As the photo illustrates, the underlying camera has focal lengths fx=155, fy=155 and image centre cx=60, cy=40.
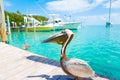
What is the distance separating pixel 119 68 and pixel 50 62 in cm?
459

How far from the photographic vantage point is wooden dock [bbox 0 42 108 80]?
3779 mm

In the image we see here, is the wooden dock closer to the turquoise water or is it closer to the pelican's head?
the pelican's head

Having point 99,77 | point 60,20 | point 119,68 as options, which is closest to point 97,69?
point 119,68

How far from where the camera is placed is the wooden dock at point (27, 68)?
3779 mm

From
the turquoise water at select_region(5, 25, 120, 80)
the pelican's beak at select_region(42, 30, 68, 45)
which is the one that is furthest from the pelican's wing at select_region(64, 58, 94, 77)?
the turquoise water at select_region(5, 25, 120, 80)

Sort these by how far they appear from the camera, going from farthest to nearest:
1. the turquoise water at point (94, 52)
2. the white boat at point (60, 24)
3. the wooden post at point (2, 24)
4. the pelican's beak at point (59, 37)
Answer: the white boat at point (60, 24) < the wooden post at point (2, 24) < the turquoise water at point (94, 52) < the pelican's beak at point (59, 37)

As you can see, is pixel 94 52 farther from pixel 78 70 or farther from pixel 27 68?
pixel 78 70

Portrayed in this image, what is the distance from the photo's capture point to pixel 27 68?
4.34 meters

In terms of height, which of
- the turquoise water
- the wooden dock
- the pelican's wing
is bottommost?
the turquoise water

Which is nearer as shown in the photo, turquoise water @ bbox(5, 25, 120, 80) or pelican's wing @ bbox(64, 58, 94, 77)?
pelican's wing @ bbox(64, 58, 94, 77)

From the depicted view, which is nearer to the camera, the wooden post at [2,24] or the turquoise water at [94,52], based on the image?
the turquoise water at [94,52]

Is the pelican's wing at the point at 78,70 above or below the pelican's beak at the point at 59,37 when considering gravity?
below

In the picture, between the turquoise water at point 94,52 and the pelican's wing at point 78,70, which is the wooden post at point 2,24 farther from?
the pelican's wing at point 78,70

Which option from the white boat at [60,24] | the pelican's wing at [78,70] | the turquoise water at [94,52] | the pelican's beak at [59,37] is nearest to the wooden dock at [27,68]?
the pelican's wing at [78,70]
